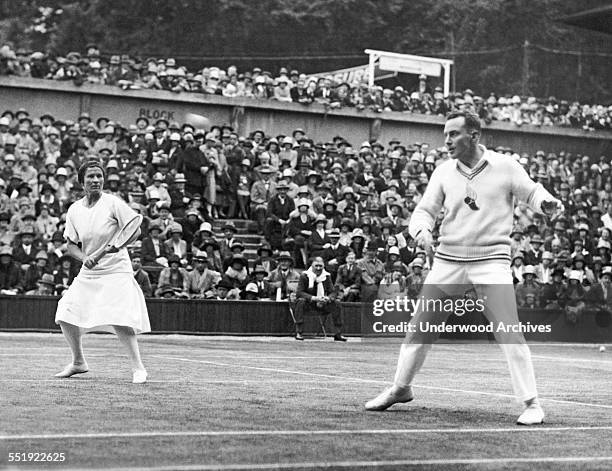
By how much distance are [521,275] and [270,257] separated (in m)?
5.34

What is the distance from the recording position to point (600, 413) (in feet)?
33.4

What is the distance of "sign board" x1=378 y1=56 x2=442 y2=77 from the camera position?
3931 centimetres

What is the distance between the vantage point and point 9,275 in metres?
23.7

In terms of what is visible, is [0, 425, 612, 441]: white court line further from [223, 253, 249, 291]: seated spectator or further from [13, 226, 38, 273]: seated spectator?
[223, 253, 249, 291]: seated spectator

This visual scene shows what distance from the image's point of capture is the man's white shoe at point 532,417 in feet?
29.4

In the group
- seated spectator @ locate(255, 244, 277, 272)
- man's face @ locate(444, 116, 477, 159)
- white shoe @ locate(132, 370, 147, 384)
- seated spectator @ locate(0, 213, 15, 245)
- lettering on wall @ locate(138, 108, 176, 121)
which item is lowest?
seated spectator @ locate(255, 244, 277, 272)

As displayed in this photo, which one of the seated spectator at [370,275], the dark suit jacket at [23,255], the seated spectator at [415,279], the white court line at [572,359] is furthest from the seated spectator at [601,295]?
the dark suit jacket at [23,255]

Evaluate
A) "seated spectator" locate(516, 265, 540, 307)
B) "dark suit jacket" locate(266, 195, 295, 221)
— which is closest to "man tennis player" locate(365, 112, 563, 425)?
"seated spectator" locate(516, 265, 540, 307)

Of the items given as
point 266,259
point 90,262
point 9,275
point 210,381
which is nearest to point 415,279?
point 266,259

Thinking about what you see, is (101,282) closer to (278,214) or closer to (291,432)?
(291,432)

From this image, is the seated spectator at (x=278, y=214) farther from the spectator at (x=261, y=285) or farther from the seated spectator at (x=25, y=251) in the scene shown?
the seated spectator at (x=25, y=251)

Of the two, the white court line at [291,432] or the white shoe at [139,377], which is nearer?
the white court line at [291,432]

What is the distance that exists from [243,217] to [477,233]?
20.1 meters

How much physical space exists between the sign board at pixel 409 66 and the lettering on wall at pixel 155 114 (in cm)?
795
